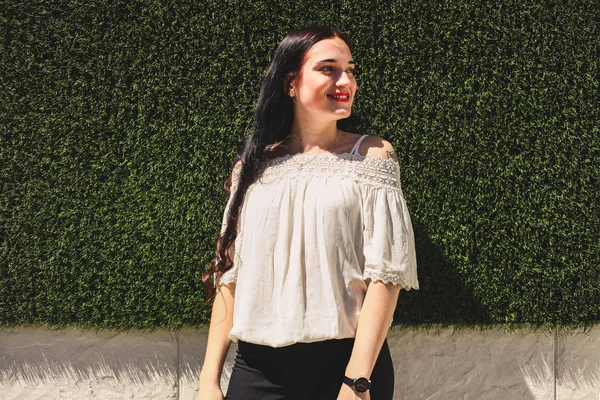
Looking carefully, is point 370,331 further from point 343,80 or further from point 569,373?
point 569,373

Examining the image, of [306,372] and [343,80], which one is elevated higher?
[343,80]

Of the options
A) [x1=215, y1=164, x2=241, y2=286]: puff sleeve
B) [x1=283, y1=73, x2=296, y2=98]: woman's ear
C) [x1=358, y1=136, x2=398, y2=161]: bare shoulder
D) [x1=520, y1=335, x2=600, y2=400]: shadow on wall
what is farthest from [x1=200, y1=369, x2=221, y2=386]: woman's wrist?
[x1=520, y1=335, x2=600, y2=400]: shadow on wall

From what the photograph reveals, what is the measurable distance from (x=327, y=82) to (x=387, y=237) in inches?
25.1

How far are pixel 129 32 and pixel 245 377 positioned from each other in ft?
6.48

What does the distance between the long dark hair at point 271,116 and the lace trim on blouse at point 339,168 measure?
0.09m

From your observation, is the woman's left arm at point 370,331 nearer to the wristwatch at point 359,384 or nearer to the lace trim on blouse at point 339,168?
→ the wristwatch at point 359,384

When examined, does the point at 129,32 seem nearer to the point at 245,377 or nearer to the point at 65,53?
the point at 65,53

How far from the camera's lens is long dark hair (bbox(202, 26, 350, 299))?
7.26 feet

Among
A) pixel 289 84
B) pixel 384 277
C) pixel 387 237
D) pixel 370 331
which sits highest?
pixel 289 84

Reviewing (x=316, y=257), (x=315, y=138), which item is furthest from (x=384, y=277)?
(x=315, y=138)

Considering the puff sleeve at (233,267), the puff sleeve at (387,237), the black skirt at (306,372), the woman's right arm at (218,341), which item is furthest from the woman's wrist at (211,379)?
the puff sleeve at (387,237)

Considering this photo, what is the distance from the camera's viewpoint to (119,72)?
305 centimetres

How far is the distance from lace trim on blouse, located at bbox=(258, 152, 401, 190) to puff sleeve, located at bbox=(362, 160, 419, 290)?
2 centimetres

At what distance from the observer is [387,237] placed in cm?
199
